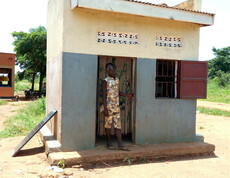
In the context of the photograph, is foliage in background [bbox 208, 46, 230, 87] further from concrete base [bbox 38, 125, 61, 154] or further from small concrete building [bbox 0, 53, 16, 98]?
concrete base [bbox 38, 125, 61, 154]

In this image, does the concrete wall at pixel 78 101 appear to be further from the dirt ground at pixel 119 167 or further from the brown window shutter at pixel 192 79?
the brown window shutter at pixel 192 79

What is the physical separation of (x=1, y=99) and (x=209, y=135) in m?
16.2

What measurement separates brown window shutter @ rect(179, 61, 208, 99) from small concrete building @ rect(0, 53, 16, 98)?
11623 millimetres

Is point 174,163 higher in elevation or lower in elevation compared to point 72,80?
lower

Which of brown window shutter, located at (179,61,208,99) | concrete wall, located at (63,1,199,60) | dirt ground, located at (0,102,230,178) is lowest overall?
dirt ground, located at (0,102,230,178)

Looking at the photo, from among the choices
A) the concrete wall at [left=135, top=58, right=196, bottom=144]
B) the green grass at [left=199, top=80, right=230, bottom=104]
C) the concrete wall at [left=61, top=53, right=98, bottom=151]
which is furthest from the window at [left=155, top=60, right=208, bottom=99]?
the green grass at [left=199, top=80, right=230, bottom=104]

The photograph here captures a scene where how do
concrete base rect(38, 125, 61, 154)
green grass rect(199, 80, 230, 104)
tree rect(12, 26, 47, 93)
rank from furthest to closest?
tree rect(12, 26, 47, 93)
green grass rect(199, 80, 230, 104)
concrete base rect(38, 125, 61, 154)

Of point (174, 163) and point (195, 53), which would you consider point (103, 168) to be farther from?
point (195, 53)

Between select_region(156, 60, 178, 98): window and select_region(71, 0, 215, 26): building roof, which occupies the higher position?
select_region(71, 0, 215, 26): building roof

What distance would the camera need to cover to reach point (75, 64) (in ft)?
14.9

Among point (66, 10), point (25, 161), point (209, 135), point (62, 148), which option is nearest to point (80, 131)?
point (62, 148)

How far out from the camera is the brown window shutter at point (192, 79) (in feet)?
17.8

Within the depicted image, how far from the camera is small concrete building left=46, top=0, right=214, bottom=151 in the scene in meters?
4.52

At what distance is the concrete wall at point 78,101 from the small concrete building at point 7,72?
10.9m
